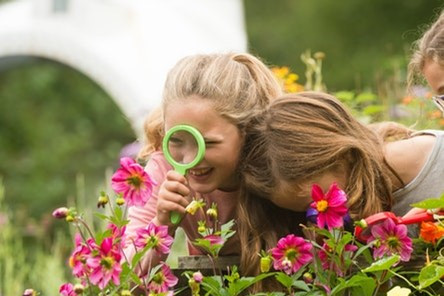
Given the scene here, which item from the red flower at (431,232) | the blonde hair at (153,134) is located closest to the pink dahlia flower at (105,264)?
the red flower at (431,232)

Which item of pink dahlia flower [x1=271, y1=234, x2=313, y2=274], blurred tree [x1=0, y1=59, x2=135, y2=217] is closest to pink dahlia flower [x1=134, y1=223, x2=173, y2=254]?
pink dahlia flower [x1=271, y1=234, x2=313, y2=274]

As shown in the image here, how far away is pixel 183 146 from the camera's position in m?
3.01

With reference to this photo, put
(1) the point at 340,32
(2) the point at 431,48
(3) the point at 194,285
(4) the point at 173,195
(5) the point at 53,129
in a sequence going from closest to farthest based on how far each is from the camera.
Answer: (3) the point at 194,285 → (4) the point at 173,195 → (2) the point at 431,48 → (5) the point at 53,129 → (1) the point at 340,32

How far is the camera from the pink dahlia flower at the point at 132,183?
8.99ft

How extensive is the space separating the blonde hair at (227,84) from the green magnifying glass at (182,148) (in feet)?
0.42

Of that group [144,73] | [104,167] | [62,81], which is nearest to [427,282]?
[144,73]

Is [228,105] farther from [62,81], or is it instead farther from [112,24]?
[62,81]

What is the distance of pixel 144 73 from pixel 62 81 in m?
6.11

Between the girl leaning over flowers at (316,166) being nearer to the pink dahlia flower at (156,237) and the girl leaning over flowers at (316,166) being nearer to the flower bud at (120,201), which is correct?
the pink dahlia flower at (156,237)

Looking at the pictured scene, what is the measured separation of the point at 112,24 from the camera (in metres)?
8.10

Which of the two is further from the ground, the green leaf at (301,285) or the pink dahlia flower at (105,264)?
the pink dahlia flower at (105,264)

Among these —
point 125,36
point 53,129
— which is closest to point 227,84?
point 125,36

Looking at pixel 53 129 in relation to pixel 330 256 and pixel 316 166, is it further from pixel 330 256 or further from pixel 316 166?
pixel 330 256

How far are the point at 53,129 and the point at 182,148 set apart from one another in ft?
33.6
